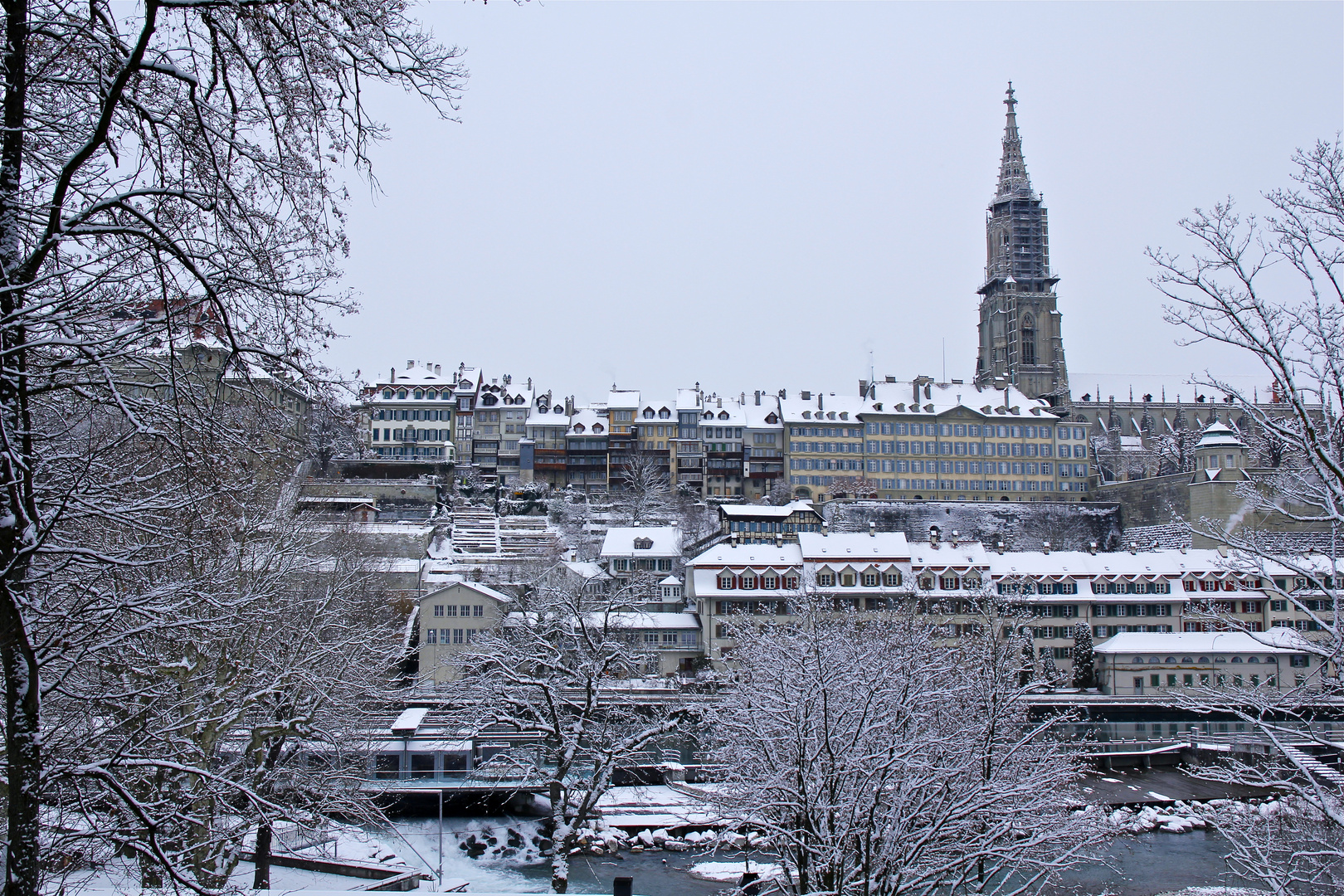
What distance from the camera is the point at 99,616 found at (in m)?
4.70

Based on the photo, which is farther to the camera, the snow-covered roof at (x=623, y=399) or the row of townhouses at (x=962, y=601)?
the snow-covered roof at (x=623, y=399)

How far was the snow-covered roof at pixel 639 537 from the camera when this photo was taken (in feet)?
162

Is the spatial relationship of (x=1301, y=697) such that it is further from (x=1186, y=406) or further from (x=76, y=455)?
(x=1186, y=406)

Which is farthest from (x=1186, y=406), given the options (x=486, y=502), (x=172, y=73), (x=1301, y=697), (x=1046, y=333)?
(x=172, y=73)

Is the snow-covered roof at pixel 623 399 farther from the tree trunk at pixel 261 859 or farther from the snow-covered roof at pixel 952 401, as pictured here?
the tree trunk at pixel 261 859

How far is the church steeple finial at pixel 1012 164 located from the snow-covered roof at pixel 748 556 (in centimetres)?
7300

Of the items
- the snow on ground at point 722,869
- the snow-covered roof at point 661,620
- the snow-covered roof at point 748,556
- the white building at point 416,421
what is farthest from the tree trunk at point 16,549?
the white building at point 416,421

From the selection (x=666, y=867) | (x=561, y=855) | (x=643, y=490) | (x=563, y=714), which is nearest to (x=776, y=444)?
(x=643, y=490)

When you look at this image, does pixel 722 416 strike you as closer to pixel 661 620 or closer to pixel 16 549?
pixel 661 620

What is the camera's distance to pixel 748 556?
143 feet

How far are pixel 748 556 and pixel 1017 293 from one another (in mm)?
67598

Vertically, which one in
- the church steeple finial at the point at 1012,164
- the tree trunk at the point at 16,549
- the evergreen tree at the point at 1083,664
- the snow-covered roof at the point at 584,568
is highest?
the church steeple finial at the point at 1012,164

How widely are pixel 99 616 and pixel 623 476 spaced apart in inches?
2598

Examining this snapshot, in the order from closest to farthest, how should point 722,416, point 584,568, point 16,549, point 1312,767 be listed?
point 16,549 → point 1312,767 → point 584,568 → point 722,416
